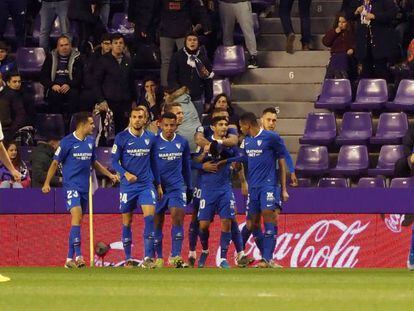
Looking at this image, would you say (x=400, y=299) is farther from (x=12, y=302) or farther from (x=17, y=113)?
(x=17, y=113)

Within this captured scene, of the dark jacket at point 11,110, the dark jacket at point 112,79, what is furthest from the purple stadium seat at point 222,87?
the dark jacket at point 11,110

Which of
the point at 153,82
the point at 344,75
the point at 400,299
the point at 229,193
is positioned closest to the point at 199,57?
the point at 153,82

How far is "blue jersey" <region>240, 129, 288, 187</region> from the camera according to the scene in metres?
18.7

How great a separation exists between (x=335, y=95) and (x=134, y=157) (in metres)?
5.11

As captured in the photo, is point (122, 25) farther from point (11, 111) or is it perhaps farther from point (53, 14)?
point (11, 111)

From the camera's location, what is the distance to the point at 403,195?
62.8 ft

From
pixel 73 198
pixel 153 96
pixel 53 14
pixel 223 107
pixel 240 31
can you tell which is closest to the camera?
pixel 73 198

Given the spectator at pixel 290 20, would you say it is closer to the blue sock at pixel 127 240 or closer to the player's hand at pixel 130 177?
the player's hand at pixel 130 177

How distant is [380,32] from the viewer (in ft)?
74.1

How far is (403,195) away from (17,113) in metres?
6.42

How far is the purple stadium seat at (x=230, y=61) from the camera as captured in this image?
2384 centimetres

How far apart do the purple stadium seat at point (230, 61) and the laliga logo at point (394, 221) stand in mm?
5230

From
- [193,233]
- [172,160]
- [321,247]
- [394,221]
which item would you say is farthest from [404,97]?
[172,160]

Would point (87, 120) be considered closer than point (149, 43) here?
Yes
